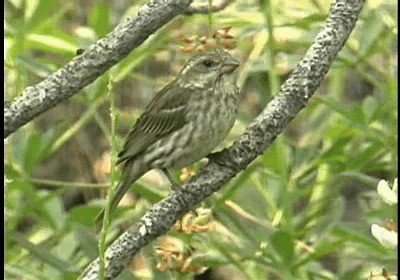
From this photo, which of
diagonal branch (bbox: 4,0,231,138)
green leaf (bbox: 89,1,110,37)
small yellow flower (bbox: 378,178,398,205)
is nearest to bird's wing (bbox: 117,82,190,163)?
green leaf (bbox: 89,1,110,37)

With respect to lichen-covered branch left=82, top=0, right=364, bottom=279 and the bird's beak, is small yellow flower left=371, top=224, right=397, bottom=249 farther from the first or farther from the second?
the bird's beak

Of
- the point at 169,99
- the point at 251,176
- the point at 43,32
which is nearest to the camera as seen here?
the point at 169,99

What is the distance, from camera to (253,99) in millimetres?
8117

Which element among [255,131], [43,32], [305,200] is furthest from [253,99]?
[255,131]

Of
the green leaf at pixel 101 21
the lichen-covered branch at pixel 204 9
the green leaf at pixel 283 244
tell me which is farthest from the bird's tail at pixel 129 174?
the lichen-covered branch at pixel 204 9

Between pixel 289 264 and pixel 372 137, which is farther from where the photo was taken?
pixel 372 137

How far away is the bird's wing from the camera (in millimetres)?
4086

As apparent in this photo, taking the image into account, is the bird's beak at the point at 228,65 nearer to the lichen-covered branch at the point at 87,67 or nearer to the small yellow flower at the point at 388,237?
the small yellow flower at the point at 388,237

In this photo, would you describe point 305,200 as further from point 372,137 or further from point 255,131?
point 255,131

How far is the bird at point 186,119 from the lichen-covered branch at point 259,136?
154 centimetres

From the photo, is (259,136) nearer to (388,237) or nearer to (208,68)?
(388,237)

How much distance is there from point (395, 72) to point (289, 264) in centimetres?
110

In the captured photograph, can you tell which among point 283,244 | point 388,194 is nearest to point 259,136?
point 388,194

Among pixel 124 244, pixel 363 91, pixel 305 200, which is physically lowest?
pixel 305 200
